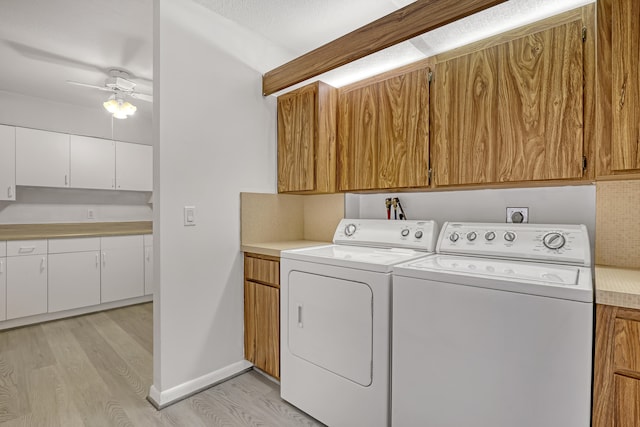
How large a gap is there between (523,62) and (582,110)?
1.11 ft

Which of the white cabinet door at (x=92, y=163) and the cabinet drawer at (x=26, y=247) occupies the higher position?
the white cabinet door at (x=92, y=163)

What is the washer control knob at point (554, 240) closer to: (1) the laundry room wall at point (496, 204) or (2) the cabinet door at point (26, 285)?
(1) the laundry room wall at point (496, 204)

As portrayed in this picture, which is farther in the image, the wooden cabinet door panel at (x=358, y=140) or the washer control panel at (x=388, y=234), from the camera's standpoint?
the wooden cabinet door panel at (x=358, y=140)

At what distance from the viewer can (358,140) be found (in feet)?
6.84

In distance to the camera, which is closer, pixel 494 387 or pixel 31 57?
pixel 494 387

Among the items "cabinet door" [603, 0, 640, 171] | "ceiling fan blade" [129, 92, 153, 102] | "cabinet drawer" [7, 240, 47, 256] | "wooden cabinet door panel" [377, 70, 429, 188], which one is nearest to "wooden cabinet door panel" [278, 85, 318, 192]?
"wooden cabinet door panel" [377, 70, 429, 188]

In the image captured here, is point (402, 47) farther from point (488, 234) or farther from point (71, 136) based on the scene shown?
point (71, 136)

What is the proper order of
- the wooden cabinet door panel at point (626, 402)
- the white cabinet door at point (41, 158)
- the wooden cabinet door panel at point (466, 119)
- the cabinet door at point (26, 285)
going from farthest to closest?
the white cabinet door at point (41, 158) < the cabinet door at point (26, 285) < the wooden cabinet door panel at point (466, 119) < the wooden cabinet door panel at point (626, 402)

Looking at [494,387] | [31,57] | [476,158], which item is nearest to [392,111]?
[476,158]

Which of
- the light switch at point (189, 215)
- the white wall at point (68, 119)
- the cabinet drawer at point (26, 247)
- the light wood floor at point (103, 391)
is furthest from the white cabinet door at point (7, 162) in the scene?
the light switch at point (189, 215)

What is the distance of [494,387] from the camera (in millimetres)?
1100

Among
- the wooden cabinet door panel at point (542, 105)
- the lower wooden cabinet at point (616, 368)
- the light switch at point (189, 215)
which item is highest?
the wooden cabinet door panel at point (542, 105)

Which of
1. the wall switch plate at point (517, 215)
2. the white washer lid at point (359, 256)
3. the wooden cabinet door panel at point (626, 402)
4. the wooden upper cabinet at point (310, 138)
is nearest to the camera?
the wooden cabinet door panel at point (626, 402)

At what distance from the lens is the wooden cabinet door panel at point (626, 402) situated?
92 centimetres
